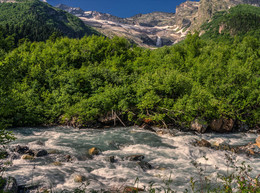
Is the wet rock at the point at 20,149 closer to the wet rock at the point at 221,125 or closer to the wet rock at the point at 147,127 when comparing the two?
the wet rock at the point at 147,127

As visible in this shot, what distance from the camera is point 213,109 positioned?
25.9 m

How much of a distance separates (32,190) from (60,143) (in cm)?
927

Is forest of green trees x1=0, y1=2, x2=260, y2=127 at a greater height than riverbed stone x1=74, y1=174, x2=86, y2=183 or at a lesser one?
greater

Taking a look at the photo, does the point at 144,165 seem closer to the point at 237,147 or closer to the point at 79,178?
the point at 79,178

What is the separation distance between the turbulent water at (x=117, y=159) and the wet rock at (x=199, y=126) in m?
1.21

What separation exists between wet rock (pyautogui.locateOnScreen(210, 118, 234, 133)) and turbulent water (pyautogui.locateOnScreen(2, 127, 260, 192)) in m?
1.42

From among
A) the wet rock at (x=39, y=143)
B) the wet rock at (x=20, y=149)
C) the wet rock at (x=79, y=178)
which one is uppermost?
the wet rock at (x=20, y=149)

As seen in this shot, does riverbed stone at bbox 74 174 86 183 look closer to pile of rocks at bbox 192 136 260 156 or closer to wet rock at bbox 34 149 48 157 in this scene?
wet rock at bbox 34 149 48 157

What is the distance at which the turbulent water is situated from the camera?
12133 mm

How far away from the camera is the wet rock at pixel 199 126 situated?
24.8 m

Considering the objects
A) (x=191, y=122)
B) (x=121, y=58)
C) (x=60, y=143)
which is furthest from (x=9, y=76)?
(x=121, y=58)

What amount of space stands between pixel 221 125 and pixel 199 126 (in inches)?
120

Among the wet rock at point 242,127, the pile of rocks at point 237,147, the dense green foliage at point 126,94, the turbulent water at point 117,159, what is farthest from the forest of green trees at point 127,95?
the pile of rocks at point 237,147

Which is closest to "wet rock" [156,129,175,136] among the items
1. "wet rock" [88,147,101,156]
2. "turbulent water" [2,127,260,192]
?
"turbulent water" [2,127,260,192]
